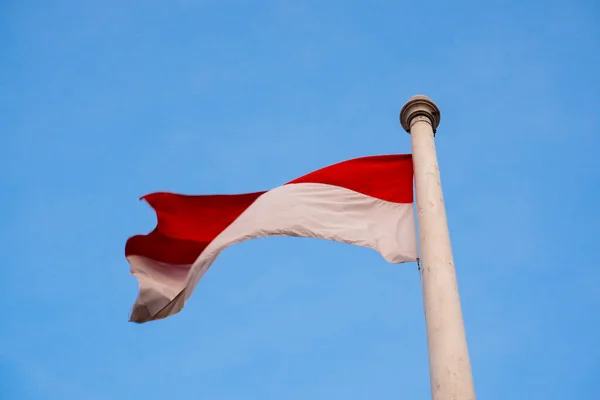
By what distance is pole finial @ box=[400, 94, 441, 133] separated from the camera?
599 inches

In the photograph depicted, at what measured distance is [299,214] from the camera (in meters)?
14.7

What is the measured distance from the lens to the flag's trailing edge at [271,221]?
551 inches

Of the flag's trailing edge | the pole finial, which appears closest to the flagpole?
the pole finial

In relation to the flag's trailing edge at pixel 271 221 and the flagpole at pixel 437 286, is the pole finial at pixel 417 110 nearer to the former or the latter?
the flagpole at pixel 437 286

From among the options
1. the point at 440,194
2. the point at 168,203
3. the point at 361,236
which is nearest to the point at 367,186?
the point at 361,236

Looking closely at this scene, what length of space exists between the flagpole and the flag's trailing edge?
102 centimetres

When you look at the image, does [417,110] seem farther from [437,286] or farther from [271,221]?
[437,286]

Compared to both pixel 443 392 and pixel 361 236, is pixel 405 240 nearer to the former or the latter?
pixel 361 236

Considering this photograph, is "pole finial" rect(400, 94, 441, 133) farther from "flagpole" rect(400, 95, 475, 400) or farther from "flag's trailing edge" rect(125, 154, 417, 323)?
"flag's trailing edge" rect(125, 154, 417, 323)

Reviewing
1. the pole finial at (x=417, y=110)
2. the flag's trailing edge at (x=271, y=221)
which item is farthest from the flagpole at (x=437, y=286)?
the flag's trailing edge at (x=271, y=221)

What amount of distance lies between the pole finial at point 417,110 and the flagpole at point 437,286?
0.80ft

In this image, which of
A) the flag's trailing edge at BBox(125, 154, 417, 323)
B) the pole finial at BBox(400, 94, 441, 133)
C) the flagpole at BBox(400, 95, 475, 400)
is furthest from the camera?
the pole finial at BBox(400, 94, 441, 133)

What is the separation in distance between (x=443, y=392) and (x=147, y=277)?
6.33 meters

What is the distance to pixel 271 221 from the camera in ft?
47.7
